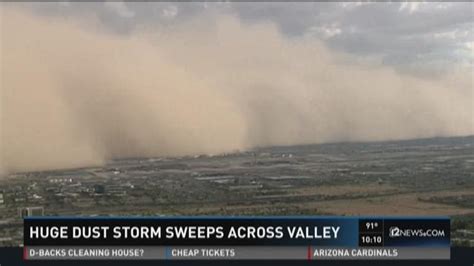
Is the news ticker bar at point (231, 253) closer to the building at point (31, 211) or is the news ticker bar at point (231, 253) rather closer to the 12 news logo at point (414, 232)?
the 12 news logo at point (414, 232)

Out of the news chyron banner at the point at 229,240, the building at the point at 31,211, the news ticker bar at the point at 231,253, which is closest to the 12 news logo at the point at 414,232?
the news chyron banner at the point at 229,240

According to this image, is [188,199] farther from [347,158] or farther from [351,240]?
[347,158]

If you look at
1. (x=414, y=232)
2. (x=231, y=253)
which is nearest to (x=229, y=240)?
(x=231, y=253)

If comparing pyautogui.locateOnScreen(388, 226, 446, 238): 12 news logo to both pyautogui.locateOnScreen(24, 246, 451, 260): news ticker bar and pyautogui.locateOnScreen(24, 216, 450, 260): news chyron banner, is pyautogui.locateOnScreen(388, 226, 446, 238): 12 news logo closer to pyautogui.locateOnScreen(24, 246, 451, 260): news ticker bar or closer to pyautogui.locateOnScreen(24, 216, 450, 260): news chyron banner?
pyautogui.locateOnScreen(24, 216, 450, 260): news chyron banner

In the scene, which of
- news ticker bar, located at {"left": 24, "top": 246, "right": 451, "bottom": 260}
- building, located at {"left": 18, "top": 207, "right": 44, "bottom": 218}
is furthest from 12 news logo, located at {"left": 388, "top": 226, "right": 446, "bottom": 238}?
building, located at {"left": 18, "top": 207, "right": 44, "bottom": 218}

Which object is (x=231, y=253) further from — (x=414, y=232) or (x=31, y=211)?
(x=31, y=211)

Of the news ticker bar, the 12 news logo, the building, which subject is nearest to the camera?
the news ticker bar

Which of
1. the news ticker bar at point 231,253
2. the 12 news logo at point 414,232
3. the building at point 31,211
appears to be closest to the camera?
the news ticker bar at point 231,253
